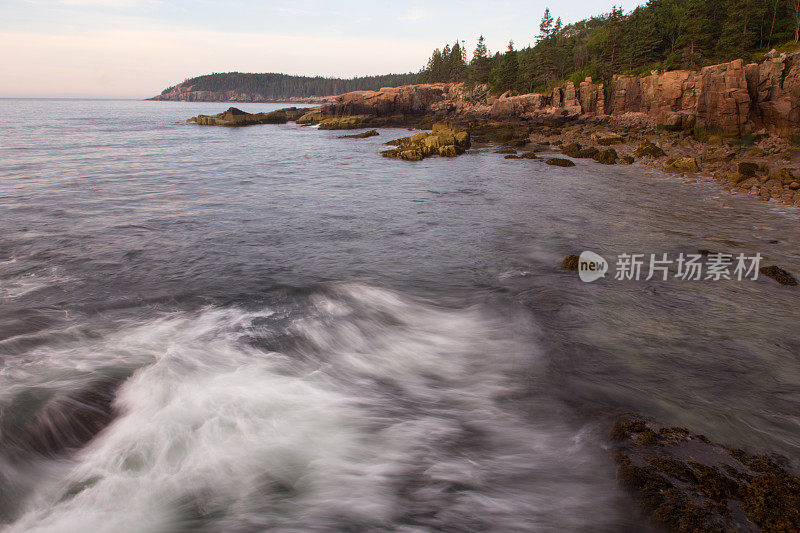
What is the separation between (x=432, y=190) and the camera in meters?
19.5

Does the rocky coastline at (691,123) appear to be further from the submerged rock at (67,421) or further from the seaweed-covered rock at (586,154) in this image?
the submerged rock at (67,421)

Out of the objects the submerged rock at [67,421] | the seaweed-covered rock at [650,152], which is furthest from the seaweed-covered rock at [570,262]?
the seaweed-covered rock at [650,152]

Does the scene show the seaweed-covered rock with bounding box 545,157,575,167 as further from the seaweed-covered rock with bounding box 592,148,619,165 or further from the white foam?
the white foam

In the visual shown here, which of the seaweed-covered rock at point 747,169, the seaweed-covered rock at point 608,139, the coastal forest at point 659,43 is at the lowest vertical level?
the seaweed-covered rock at point 747,169

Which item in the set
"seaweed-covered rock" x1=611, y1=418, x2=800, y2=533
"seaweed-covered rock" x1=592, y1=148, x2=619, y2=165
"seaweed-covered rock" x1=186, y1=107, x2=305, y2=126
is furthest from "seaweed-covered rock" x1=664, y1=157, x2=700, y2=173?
"seaweed-covered rock" x1=186, y1=107, x2=305, y2=126

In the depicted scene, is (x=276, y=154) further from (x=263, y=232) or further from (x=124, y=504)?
(x=124, y=504)

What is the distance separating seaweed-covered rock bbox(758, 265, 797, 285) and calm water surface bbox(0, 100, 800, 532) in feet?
0.66

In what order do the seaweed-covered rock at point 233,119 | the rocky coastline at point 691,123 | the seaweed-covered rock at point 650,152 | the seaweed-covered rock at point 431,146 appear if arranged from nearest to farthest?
1. the rocky coastline at point 691,123
2. the seaweed-covered rock at point 650,152
3. the seaweed-covered rock at point 431,146
4. the seaweed-covered rock at point 233,119

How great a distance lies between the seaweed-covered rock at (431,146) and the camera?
30.0 m

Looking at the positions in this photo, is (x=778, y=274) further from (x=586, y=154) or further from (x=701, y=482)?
(x=586, y=154)

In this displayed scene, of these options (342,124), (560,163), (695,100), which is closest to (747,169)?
(560,163)

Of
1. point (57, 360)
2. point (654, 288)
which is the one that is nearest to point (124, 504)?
point (57, 360)

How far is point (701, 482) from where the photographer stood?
3738 millimetres

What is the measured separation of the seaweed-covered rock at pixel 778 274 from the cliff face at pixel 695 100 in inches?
836
